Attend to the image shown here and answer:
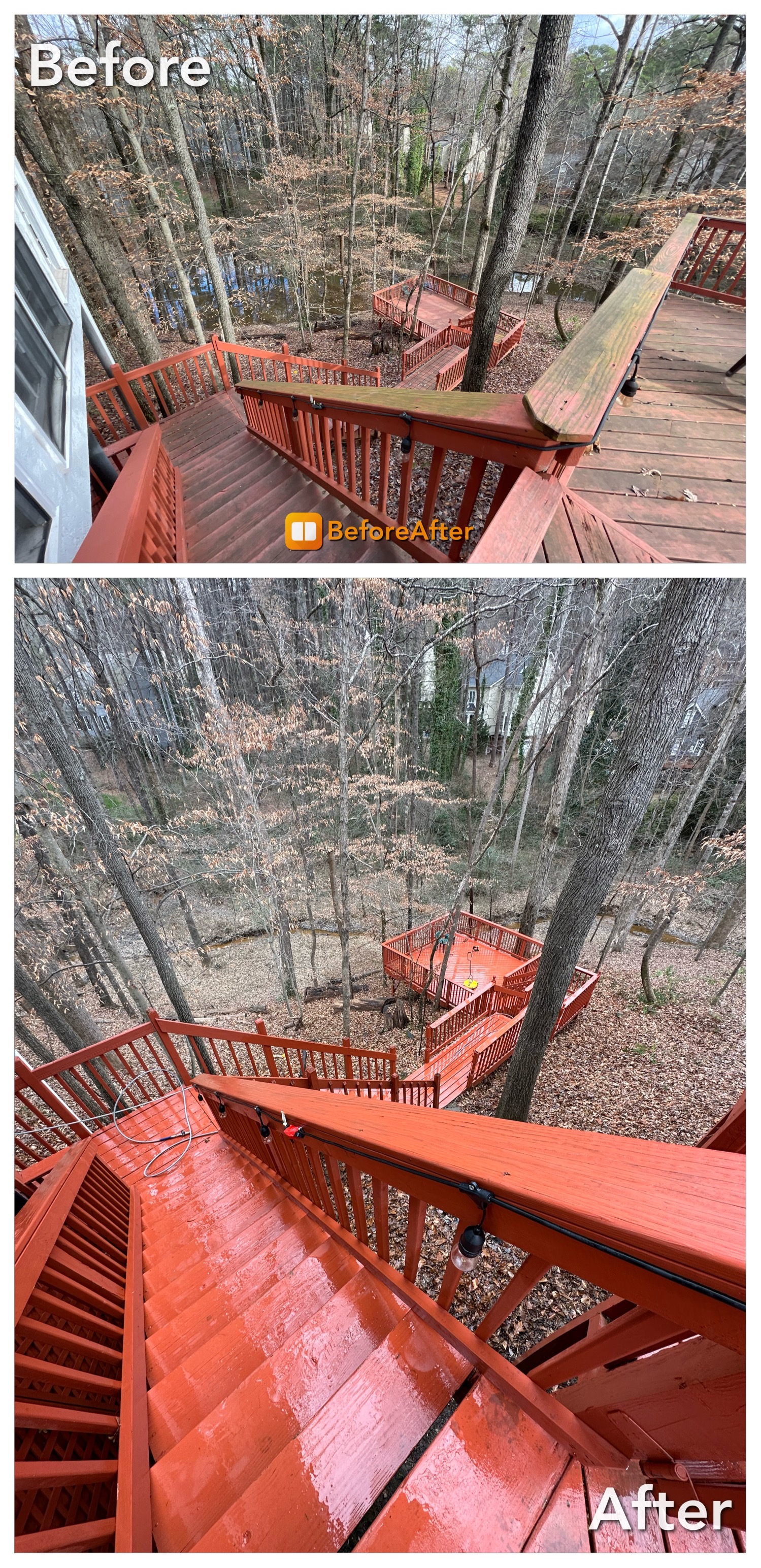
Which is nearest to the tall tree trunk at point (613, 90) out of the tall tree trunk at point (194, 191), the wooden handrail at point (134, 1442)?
the tall tree trunk at point (194, 191)

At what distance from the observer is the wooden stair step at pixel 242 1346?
1503mm

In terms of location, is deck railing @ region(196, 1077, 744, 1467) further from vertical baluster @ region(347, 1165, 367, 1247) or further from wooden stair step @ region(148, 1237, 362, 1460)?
wooden stair step @ region(148, 1237, 362, 1460)

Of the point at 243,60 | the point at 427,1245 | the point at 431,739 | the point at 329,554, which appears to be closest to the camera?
the point at 427,1245

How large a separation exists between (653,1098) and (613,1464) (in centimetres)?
521

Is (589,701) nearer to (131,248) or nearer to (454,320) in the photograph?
(454,320)

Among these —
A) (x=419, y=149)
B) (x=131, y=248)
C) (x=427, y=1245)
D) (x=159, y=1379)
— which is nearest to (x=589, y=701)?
(x=427, y=1245)

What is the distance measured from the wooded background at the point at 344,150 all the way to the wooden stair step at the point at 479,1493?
4.83m

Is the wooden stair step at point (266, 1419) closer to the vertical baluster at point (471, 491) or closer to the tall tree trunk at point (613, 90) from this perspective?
the vertical baluster at point (471, 491)

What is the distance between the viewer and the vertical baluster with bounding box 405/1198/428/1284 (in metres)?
1.23

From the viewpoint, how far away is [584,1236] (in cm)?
77

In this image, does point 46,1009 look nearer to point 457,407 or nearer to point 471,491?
point 471,491

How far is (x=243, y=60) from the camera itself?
5.04 metres

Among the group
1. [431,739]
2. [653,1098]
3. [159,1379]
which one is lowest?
[431,739]
